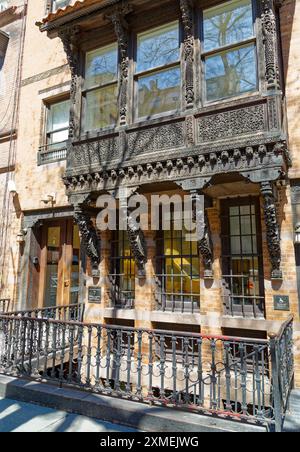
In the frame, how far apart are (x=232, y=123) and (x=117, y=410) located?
4858 mm

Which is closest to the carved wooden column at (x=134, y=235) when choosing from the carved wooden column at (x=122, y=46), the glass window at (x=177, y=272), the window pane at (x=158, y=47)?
the glass window at (x=177, y=272)

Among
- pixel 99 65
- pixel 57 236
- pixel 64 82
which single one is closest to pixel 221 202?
pixel 99 65

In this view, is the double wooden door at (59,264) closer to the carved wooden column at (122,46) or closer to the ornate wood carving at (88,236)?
the ornate wood carving at (88,236)

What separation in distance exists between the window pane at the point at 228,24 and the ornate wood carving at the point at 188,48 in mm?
314

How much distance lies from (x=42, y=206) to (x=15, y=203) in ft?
4.16

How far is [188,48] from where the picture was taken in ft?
20.6

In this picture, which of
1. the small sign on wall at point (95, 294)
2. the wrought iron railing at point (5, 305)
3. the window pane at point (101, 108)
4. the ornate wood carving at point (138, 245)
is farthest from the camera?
the wrought iron railing at point (5, 305)

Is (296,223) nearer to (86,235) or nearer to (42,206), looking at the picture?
(86,235)

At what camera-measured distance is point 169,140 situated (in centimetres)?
625

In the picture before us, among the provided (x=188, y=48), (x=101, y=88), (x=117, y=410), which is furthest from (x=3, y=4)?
(x=117, y=410)

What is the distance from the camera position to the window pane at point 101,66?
747cm

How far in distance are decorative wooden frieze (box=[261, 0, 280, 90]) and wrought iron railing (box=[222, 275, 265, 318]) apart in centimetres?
361

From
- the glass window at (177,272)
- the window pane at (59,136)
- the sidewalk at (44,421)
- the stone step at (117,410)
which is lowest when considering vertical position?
the sidewalk at (44,421)

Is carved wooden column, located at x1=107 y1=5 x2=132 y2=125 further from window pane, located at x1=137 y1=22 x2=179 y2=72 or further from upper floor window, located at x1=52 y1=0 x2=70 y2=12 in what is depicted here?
upper floor window, located at x1=52 y1=0 x2=70 y2=12
